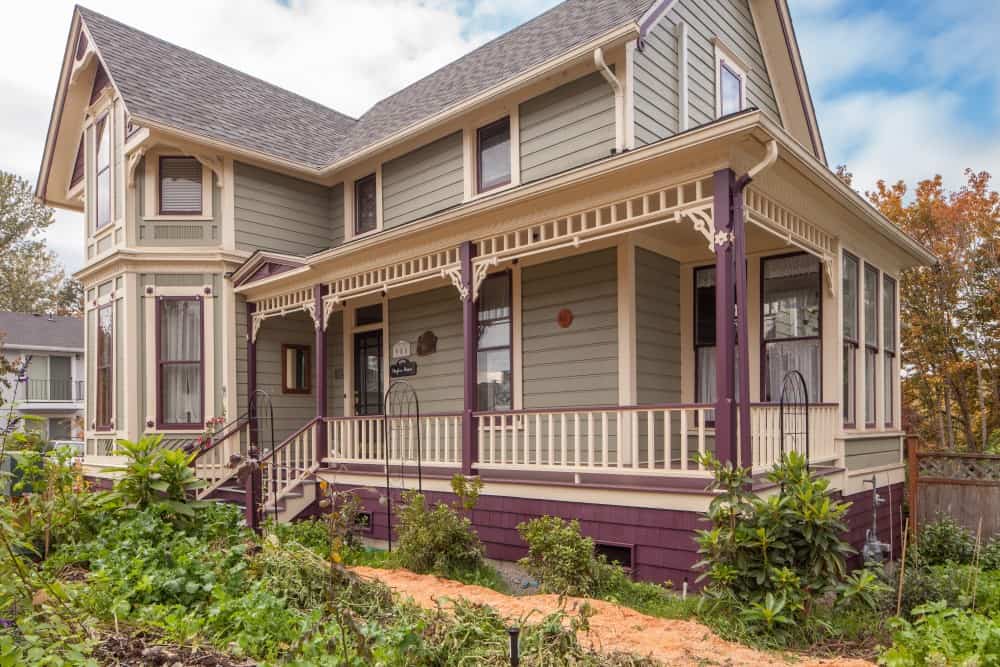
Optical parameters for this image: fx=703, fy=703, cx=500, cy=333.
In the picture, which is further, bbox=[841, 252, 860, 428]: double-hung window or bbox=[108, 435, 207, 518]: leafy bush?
bbox=[841, 252, 860, 428]: double-hung window

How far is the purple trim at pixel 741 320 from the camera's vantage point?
5.87 metres

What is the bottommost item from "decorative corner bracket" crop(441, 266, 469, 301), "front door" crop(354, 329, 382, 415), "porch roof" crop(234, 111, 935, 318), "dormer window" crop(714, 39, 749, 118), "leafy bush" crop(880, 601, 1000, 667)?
"leafy bush" crop(880, 601, 1000, 667)

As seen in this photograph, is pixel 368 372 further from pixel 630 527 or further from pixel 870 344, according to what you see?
pixel 870 344

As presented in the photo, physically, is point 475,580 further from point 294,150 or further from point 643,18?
point 294,150

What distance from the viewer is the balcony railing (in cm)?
2966

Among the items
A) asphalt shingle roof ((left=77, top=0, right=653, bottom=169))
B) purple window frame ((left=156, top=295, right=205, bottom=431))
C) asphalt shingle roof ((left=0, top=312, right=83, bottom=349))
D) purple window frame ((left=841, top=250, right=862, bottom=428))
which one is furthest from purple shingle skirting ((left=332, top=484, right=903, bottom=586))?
asphalt shingle roof ((left=0, top=312, right=83, bottom=349))

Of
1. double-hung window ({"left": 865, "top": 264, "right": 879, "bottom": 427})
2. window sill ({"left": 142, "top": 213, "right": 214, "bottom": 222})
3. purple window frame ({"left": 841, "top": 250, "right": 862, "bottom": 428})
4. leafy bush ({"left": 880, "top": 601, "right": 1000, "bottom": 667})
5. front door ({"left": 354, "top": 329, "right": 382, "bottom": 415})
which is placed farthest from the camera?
front door ({"left": 354, "top": 329, "right": 382, "bottom": 415})

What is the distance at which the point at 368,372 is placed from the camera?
469 inches

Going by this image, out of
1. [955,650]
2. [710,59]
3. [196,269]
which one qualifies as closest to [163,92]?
[196,269]

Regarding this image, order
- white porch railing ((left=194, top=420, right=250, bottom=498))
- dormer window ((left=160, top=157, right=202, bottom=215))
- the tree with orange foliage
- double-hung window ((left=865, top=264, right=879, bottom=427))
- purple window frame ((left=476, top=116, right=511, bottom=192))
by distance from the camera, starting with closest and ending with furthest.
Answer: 1. double-hung window ((left=865, top=264, right=879, bottom=427))
2. purple window frame ((left=476, top=116, right=511, bottom=192))
3. white porch railing ((left=194, top=420, right=250, bottom=498))
4. dormer window ((left=160, top=157, right=202, bottom=215))
5. the tree with orange foliage

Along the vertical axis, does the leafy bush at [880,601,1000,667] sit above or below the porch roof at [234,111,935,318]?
below

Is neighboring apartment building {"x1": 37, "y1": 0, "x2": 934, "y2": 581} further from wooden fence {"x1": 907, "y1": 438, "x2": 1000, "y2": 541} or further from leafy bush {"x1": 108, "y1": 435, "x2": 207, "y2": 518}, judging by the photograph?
leafy bush {"x1": 108, "y1": 435, "x2": 207, "y2": 518}

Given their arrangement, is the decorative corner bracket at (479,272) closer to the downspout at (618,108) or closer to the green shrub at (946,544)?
the downspout at (618,108)

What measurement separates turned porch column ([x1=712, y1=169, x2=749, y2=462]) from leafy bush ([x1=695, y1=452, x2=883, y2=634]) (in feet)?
2.23
